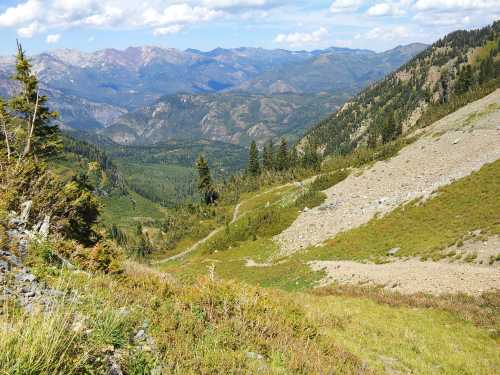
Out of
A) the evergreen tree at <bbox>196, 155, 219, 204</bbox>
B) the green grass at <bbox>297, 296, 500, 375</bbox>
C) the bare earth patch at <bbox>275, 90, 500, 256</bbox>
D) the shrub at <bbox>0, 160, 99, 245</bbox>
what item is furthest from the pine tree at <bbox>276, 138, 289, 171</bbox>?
the green grass at <bbox>297, 296, 500, 375</bbox>

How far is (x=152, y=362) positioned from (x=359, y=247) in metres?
32.8

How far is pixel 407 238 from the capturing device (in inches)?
1276

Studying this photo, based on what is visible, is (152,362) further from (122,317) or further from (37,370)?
(37,370)

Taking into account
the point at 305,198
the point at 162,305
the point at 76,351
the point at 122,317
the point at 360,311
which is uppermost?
the point at 76,351

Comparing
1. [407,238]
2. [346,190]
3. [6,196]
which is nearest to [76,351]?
[6,196]

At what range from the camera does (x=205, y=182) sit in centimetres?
11450

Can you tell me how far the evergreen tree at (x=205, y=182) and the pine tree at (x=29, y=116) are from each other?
241ft

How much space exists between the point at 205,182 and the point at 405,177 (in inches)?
2778

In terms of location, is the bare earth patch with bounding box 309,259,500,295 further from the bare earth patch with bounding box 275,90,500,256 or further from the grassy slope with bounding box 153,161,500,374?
the bare earth patch with bounding box 275,90,500,256

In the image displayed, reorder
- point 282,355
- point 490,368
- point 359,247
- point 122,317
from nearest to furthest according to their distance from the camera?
point 122,317 < point 282,355 < point 490,368 < point 359,247

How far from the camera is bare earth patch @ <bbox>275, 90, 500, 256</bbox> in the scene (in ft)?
147

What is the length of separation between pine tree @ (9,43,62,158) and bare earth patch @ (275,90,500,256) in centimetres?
3093

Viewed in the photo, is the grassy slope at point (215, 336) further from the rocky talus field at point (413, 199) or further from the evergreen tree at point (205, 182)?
the evergreen tree at point (205, 182)

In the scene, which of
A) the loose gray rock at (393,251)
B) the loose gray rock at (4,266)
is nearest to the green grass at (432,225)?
the loose gray rock at (393,251)
